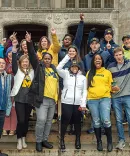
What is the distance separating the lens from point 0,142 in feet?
21.7

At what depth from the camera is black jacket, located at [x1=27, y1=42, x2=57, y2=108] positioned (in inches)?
226

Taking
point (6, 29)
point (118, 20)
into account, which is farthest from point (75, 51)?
point (6, 29)

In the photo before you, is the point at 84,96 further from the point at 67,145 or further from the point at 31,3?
the point at 31,3

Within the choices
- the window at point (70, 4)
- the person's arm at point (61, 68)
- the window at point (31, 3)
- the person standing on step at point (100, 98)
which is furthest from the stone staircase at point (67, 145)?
the window at point (31, 3)

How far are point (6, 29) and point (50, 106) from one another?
30.9ft

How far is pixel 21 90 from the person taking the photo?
5.89 metres

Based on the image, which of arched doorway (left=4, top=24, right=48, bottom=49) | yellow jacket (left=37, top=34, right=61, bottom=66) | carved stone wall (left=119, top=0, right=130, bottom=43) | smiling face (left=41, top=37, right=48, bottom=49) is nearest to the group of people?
yellow jacket (left=37, top=34, right=61, bottom=66)

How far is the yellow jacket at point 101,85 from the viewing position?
5.89 metres

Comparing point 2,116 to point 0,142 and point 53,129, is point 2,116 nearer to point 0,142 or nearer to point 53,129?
point 0,142

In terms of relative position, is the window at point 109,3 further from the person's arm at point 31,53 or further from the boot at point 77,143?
the boot at point 77,143

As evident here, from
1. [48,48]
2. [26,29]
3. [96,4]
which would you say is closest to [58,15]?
[96,4]

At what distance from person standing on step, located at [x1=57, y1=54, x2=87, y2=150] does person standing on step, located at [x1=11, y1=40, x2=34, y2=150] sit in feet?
2.03

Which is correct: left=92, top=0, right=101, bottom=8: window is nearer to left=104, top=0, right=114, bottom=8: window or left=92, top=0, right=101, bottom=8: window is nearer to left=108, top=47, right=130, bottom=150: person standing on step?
left=104, top=0, right=114, bottom=8: window

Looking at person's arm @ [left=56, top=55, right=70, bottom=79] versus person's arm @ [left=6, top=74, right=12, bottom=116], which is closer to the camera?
person's arm @ [left=6, top=74, right=12, bottom=116]
